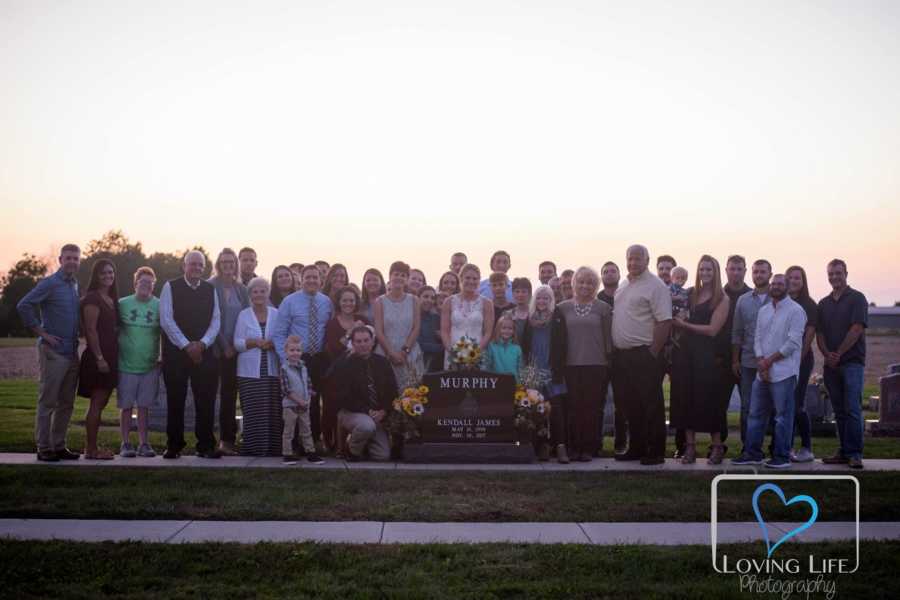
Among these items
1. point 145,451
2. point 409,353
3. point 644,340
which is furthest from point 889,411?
point 145,451

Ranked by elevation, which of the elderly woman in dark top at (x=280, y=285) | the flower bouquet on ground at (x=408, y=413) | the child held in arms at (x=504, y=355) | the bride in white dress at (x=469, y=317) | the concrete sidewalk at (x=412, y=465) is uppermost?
the elderly woman in dark top at (x=280, y=285)

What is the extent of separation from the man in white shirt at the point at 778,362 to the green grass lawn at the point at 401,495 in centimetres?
98

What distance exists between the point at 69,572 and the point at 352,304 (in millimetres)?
5810

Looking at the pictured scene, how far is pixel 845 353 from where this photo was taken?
36.0 ft

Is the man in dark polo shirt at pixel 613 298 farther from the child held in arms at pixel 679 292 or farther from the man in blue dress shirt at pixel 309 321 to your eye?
the man in blue dress shirt at pixel 309 321

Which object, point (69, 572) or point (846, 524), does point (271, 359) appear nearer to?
point (69, 572)

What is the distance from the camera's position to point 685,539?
7293mm

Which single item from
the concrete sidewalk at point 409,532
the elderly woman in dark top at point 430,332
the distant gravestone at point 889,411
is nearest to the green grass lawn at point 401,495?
the concrete sidewalk at point 409,532

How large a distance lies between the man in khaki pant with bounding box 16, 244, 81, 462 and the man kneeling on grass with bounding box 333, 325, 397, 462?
314 centimetres

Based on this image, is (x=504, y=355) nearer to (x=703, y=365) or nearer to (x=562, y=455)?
Answer: (x=562, y=455)

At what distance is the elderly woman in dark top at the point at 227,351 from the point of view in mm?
11414

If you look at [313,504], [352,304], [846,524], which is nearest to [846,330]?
[846,524]

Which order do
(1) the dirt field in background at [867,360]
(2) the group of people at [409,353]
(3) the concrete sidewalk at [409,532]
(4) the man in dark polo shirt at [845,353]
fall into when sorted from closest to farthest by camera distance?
(3) the concrete sidewalk at [409,532] < (2) the group of people at [409,353] < (4) the man in dark polo shirt at [845,353] < (1) the dirt field in background at [867,360]

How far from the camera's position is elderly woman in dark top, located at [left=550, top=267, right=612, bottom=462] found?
1131 cm
